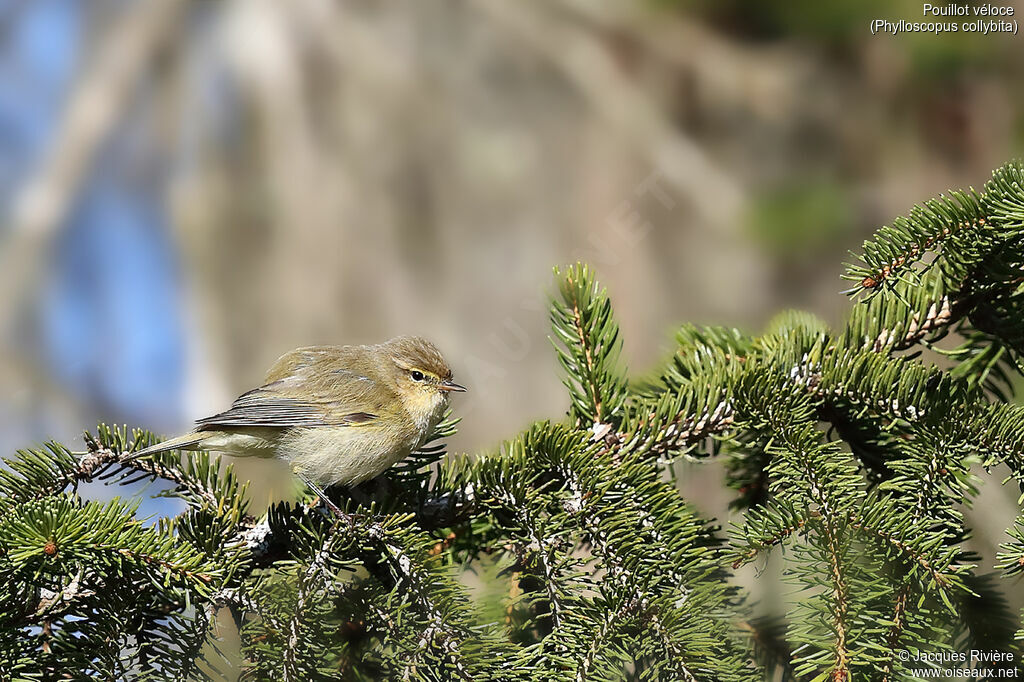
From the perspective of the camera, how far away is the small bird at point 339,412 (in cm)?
199

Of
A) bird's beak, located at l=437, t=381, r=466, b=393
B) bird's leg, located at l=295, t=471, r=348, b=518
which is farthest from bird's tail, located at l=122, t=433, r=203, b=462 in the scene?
bird's beak, located at l=437, t=381, r=466, b=393

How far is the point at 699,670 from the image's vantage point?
4.40ft

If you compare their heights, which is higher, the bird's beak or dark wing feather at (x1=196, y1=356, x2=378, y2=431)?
the bird's beak

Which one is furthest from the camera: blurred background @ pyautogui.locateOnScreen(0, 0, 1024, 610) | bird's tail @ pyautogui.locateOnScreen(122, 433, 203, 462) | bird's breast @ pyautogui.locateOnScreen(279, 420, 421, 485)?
blurred background @ pyautogui.locateOnScreen(0, 0, 1024, 610)

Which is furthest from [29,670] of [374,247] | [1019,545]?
[374,247]

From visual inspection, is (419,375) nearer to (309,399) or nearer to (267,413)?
(309,399)

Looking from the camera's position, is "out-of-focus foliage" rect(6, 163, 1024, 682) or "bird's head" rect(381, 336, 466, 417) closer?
"out-of-focus foliage" rect(6, 163, 1024, 682)

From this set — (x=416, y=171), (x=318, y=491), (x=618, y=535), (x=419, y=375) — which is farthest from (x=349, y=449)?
(x=416, y=171)

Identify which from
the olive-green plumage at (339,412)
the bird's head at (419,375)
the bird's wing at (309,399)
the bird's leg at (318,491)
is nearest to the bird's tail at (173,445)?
the olive-green plumage at (339,412)

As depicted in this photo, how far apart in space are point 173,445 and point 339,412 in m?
0.54

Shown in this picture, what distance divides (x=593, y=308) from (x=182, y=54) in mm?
4235

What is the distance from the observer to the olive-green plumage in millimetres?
1991

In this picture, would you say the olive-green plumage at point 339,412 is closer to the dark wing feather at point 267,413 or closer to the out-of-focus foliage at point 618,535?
the dark wing feather at point 267,413

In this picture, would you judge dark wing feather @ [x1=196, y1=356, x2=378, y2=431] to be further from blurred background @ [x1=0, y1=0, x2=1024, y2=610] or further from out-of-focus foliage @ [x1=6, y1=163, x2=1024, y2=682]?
blurred background @ [x1=0, y1=0, x2=1024, y2=610]
